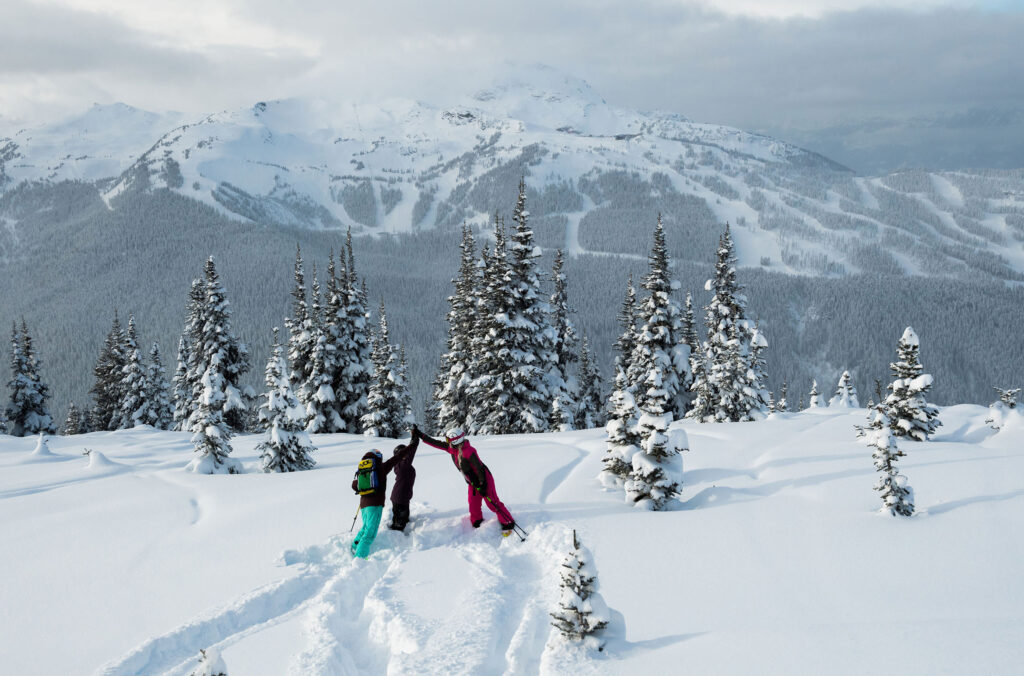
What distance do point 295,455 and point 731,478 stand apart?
14602mm

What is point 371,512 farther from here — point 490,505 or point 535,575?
point 535,575

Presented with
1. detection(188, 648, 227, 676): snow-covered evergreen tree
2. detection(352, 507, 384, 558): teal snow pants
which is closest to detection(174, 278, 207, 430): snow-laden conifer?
detection(352, 507, 384, 558): teal snow pants

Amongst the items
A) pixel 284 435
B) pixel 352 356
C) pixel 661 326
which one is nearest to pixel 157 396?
pixel 352 356

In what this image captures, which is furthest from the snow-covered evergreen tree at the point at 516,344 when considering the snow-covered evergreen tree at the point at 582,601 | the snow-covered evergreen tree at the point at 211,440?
the snow-covered evergreen tree at the point at 582,601

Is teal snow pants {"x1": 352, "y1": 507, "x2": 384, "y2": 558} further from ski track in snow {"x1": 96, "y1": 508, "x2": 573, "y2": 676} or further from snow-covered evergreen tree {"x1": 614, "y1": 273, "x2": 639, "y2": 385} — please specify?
snow-covered evergreen tree {"x1": 614, "y1": 273, "x2": 639, "y2": 385}

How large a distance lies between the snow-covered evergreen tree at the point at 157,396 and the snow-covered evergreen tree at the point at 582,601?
48322 mm

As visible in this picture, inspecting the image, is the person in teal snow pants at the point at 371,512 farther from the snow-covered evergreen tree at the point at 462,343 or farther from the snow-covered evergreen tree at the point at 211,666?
the snow-covered evergreen tree at the point at 462,343

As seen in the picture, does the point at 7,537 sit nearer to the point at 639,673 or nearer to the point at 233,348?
the point at 639,673

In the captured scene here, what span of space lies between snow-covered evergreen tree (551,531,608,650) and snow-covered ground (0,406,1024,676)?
207mm

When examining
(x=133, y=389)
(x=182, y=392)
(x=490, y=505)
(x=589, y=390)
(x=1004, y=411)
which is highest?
(x=1004, y=411)

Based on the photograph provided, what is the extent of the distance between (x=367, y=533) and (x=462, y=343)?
23266 millimetres

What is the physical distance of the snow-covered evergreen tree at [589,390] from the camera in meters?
38.8

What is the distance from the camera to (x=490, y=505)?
9375 millimetres

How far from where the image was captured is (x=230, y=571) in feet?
25.6
